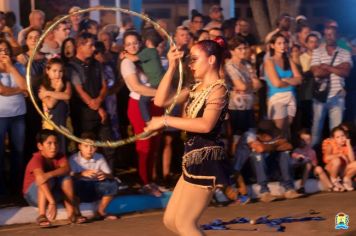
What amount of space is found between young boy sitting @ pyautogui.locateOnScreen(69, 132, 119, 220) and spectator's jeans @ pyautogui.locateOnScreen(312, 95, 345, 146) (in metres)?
3.30

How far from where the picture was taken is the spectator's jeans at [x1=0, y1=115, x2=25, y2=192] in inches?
368

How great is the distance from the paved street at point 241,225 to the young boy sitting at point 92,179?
26 cm

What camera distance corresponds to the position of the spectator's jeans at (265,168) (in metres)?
10.1

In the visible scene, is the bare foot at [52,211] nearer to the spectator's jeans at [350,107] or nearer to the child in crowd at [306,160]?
the child in crowd at [306,160]

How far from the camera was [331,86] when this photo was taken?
1129 centimetres

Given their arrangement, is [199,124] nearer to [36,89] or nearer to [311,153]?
[36,89]

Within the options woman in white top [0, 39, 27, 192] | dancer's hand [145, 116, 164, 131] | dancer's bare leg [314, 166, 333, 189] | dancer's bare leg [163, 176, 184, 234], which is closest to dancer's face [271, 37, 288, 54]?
dancer's bare leg [314, 166, 333, 189]

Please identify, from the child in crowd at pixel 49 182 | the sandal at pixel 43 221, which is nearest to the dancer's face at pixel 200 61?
the child in crowd at pixel 49 182

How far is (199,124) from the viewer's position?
6281mm

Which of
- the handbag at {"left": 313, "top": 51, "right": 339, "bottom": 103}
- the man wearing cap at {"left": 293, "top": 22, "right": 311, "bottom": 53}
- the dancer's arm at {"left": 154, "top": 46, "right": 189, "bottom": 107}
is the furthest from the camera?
the man wearing cap at {"left": 293, "top": 22, "right": 311, "bottom": 53}

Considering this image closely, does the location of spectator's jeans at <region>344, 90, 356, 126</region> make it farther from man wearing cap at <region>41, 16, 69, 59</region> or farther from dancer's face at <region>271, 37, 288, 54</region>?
man wearing cap at <region>41, 16, 69, 59</region>

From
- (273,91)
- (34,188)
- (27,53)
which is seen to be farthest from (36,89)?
(273,91)

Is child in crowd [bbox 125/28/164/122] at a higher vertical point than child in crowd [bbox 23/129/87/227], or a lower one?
higher

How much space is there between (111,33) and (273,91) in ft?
7.41
